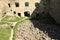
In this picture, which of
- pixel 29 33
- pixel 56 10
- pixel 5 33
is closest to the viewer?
pixel 29 33

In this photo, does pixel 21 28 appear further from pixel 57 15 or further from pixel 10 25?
pixel 57 15

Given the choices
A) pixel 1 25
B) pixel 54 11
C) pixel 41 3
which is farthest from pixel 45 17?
pixel 1 25

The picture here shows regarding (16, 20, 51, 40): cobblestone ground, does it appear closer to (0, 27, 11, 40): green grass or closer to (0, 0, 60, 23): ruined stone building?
(0, 27, 11, 40): green grass

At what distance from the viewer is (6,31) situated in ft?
118

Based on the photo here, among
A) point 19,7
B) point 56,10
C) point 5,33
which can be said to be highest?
point 56,10

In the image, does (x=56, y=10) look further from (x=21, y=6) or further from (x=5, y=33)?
(x=21, y=6)

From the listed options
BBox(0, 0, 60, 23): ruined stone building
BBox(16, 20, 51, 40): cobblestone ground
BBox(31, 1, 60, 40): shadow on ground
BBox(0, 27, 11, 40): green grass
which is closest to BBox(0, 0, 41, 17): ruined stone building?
BBox(0, 0, 60, 23): ruined stone building

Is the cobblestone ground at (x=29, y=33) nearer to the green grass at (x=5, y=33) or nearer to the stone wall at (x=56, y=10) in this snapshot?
the green grass at (x=5, y=33)

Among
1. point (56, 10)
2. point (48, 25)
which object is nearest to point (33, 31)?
point (48, 25)

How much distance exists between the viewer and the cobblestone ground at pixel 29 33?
31.0 meters

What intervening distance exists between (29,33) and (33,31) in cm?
109

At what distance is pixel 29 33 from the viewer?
109ft

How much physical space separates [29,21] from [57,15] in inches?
229

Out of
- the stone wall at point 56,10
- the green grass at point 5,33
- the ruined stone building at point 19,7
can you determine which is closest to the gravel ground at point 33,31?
the green grass at point 5,33
